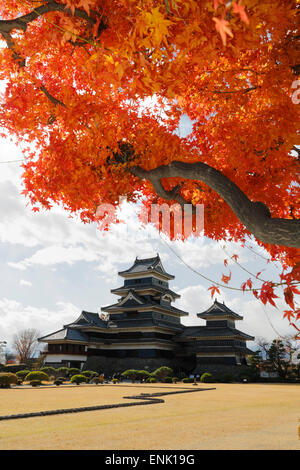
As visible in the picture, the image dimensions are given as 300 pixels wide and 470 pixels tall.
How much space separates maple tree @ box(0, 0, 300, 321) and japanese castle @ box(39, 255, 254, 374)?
102 feet

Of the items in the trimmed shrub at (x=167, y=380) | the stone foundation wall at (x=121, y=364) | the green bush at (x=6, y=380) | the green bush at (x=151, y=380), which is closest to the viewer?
the green bush at (x=6, y=380)

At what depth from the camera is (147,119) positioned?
7156 mm

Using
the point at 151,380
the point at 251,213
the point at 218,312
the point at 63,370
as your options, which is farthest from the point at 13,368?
the point at 251,213

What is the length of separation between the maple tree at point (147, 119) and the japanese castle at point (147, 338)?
102 ft

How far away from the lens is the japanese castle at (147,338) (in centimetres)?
3612

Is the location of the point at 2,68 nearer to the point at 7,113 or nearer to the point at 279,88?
the point at 7,113

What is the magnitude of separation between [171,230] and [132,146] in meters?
1.94

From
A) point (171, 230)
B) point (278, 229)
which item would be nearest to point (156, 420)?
point (171, 230)

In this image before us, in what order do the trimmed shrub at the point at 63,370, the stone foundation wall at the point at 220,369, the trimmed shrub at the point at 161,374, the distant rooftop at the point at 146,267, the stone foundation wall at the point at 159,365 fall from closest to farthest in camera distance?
the trimmed shrub at the point at 161,374, the trimmed shrub at the point at 63,370, the stone foundation wall at the point at 220,369, the stone foundation wall at the point at 159,365, the distant rooftop at the point at 146,267

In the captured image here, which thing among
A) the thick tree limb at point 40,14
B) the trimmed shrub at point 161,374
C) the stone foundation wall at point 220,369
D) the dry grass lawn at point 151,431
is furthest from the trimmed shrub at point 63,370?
the thick tree limb at point 40,14

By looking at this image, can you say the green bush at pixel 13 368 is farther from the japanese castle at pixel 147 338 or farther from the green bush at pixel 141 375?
the green bush at pixel 141 375

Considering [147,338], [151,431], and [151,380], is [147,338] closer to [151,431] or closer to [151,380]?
[151,380]

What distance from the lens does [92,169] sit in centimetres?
654
